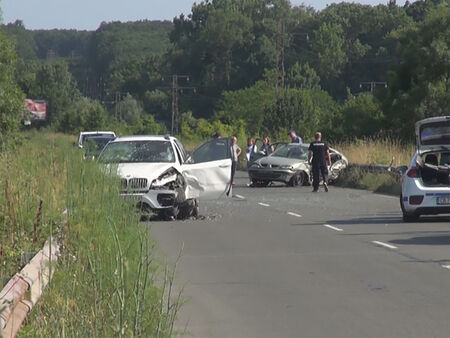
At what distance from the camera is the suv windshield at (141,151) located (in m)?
23.2

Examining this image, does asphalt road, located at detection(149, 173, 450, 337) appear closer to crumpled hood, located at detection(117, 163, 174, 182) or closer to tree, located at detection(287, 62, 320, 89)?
crumpled hood, located at detection(117, 163, 174, 182)

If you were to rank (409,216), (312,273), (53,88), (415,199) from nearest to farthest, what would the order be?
1. (312,273)
2. (415,199)
3. (409,216)
4. (53,88)

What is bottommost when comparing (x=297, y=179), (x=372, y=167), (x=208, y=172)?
(x=297, y=179)

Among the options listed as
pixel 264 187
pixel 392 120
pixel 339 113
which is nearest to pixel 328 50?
pixel 339 113

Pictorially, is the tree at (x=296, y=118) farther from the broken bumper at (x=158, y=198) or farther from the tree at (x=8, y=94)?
the broken bumper at (x=158, y=198)

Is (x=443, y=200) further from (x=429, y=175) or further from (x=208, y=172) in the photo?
(x=208, y=172)

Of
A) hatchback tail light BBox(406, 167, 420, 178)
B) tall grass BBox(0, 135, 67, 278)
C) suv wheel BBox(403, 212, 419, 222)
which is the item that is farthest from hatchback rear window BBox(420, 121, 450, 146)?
tall grass BBox(0, 135, 67, 278)

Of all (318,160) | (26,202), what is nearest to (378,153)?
(318,160)

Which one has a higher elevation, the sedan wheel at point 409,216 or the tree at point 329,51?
the tree at point 329,51

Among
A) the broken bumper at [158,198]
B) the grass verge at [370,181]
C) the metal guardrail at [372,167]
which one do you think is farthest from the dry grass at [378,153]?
the broken bumper at [158,198]

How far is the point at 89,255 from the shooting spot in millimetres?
7254

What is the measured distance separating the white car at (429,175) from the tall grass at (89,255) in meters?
6.67

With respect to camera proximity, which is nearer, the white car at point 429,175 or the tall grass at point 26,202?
the tall grass at point 26,202

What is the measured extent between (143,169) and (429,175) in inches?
214
